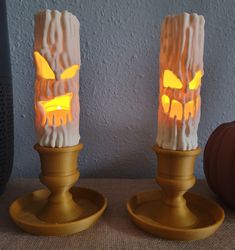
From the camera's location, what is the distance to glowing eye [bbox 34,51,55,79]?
1.53ft

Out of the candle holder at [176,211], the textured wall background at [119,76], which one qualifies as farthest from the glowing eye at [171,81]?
the textured wall background at [119,76]

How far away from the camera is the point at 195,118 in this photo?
0.48m

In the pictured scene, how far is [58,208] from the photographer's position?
0.52 meters

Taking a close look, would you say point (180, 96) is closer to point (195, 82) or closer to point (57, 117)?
point (195, 82)

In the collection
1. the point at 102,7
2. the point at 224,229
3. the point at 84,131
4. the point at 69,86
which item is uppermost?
the point at 102,7

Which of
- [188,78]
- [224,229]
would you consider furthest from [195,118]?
[224,229]

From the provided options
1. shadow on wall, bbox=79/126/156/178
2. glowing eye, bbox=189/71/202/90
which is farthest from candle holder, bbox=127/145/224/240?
shadow on wall, bbox=79/126/156/178

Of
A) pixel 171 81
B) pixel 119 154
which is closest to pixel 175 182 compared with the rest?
pixel 171 81

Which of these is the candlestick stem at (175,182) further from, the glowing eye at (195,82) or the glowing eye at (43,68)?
the glowing eye at (43,68)

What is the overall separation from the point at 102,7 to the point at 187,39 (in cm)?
31

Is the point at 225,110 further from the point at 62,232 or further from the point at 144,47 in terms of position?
the point at 62,232

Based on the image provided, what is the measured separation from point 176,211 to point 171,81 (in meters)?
0.23

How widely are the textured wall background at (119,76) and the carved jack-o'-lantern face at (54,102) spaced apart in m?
0.24

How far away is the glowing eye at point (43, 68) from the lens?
47cm
